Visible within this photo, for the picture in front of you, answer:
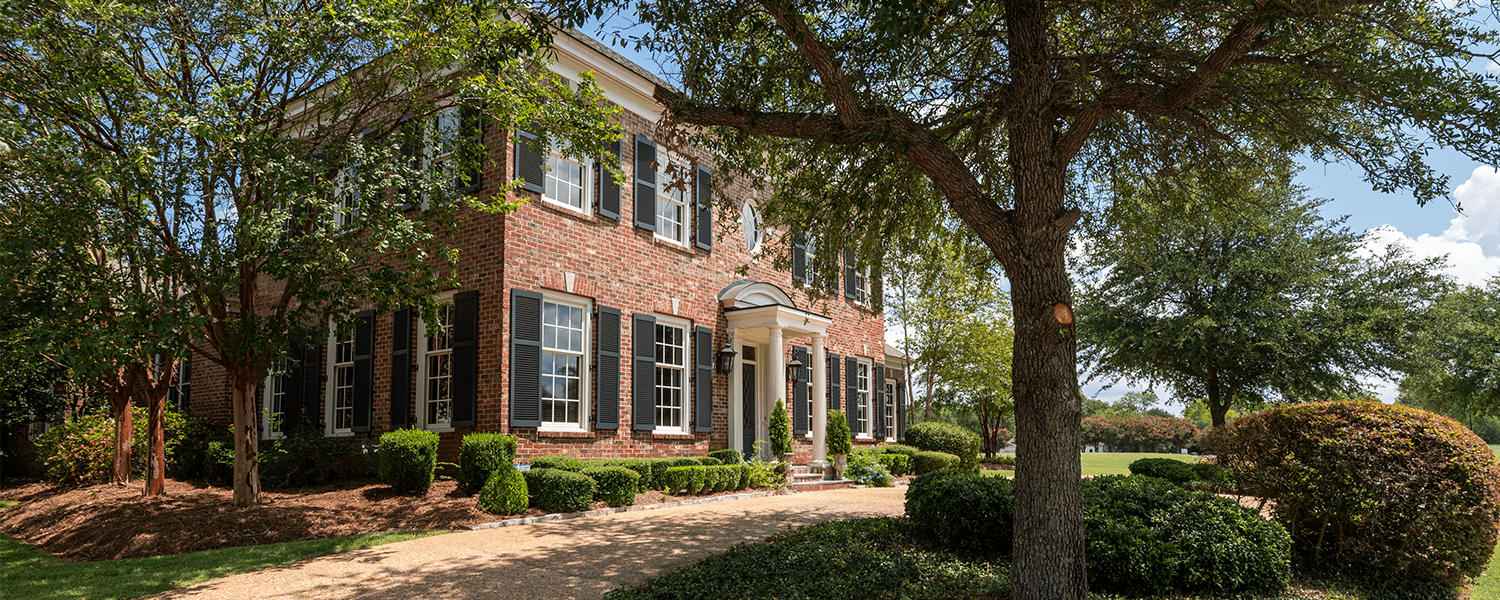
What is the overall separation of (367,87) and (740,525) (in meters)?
6.90

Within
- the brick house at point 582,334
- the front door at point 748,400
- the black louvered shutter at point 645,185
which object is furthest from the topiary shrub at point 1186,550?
the front door at point 748,400

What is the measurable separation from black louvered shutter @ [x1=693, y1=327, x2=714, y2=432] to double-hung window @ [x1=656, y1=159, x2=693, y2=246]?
1773 mm

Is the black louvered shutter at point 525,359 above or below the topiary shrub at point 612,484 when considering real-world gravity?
above

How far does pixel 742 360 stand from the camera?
1597cm

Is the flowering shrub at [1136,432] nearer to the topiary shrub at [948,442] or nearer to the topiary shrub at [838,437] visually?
the topiary shrub at [948,442]

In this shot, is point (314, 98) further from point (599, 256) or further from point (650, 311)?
point (650, 311)

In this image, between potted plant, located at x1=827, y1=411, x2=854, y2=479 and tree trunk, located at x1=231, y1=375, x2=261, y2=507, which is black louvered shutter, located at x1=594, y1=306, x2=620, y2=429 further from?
potted plant, located at x1=827, y1=411, x2=854, y2=479

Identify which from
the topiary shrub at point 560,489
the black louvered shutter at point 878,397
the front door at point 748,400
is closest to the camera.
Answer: the topiary shrub at point 560,489

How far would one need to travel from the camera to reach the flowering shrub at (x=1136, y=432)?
157ft

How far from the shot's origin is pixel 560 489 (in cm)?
1020

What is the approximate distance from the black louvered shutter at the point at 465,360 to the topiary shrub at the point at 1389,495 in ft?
31.8

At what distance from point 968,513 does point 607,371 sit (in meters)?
6.92

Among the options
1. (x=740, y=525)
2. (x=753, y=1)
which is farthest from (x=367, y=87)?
A: (x=740, y=525)

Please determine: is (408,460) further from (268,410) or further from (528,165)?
(268,410)
